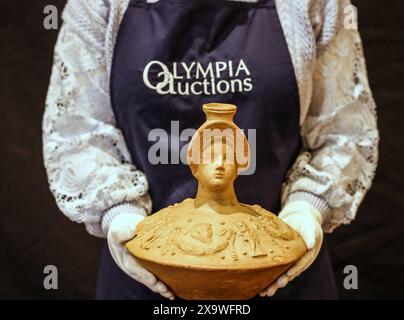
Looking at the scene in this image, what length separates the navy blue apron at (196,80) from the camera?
115 centimetres

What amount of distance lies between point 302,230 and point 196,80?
0.27 meters

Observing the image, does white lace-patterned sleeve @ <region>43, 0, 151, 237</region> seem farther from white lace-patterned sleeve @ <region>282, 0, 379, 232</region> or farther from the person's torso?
white lace-patterned sleeve @ <region>282, 0, 379, 232</region>

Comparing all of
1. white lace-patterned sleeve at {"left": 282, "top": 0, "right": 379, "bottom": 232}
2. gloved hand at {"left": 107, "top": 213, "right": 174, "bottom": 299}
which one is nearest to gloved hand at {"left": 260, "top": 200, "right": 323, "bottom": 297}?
white lace-patterned sleeve at {"left": 282, "top": 0, "right": 379, "bottom": 232}

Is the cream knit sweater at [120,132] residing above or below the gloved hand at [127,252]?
above

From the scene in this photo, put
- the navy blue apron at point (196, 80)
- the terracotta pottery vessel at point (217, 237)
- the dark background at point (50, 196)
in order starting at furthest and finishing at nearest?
the dark background at point (50, 196) < the navy blue apron at point (196, 80) < the terracotta pottery vessel at point (217, 237)

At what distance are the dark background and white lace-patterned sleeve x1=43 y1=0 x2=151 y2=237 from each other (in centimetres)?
57

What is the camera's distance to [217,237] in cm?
97

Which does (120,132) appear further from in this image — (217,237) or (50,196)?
(50,196)

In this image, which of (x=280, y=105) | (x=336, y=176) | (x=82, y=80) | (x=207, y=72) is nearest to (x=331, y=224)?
(x=336, y=176)

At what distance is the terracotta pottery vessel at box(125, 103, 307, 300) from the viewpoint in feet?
3.11

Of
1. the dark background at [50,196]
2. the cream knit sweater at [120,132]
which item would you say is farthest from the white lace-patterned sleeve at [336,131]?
the dark background at [50,196]

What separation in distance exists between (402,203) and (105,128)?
0.90 m

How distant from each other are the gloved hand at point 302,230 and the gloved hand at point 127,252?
0.46 ft

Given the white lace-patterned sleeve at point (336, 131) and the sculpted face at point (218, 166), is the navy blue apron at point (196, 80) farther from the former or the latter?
the sculpted face at point (218, 166)
